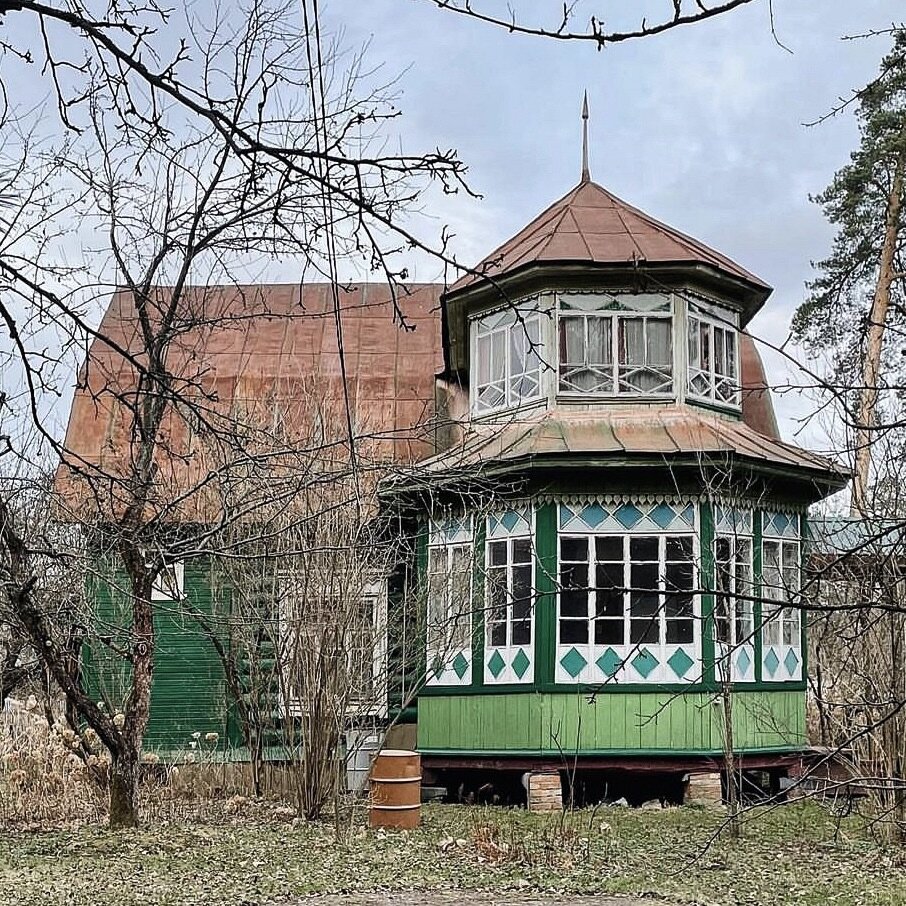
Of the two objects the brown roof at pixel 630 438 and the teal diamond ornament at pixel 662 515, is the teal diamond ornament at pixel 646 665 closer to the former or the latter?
the teal diamond ornament at pixel 662 515

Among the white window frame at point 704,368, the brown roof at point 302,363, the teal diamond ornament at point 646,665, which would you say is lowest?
the teal diamond ornament at point 646,665

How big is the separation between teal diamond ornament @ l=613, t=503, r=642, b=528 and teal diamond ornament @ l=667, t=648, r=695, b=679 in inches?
56.7

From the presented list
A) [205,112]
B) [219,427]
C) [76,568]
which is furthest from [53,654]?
[205,112]

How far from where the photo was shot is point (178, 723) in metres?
18.1

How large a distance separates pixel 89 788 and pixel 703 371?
8019 millimetres

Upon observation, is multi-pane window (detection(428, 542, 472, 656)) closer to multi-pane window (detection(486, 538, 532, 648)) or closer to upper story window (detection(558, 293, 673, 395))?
multi-pane window (detection(486, 538, 532, 648))

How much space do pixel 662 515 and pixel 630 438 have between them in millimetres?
889

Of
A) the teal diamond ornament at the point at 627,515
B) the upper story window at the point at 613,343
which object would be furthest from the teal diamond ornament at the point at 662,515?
the upper story window at the point at 613,343

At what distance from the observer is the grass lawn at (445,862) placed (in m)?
8.94

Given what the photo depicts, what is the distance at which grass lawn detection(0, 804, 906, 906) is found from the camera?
894 cm

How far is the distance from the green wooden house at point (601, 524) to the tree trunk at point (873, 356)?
1.38 m

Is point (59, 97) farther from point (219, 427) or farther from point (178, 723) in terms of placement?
point (178, 723)

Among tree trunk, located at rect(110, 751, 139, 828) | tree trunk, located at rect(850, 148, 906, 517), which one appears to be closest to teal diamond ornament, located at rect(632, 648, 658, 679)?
tree trunk, located at rect(850, 148, 906, 517)

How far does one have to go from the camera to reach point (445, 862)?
1020 cm
